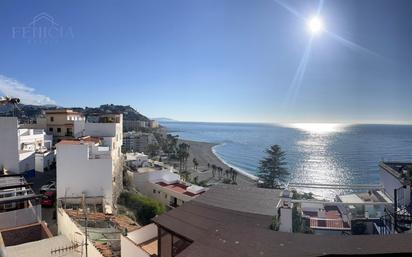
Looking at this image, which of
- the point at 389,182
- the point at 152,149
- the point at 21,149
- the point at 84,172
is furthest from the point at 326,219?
the point at 152,149

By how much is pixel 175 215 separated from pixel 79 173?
12.1 meters

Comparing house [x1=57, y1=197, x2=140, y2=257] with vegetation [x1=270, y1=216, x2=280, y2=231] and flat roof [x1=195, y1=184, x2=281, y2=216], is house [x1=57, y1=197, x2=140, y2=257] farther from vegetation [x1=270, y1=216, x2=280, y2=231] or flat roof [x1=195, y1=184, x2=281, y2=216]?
vegetation [x1=270, y1=216, x2=280, y2=231]

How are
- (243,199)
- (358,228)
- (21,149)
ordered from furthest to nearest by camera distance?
(21,149) < (358,228) < (243,199)

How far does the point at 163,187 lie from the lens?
27250 millimetres

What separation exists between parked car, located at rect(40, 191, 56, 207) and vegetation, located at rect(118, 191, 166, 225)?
5.36 m

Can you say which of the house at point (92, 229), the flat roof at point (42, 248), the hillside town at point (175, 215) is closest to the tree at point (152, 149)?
the hillside town at point (175, 215)

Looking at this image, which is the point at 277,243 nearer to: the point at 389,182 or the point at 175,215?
the point at 175,215

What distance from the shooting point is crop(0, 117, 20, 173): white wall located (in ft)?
50.9

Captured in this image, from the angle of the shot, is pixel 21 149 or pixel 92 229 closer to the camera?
pixel 92 229

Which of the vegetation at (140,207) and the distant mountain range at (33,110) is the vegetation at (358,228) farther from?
the distant mountain range at (33,110)

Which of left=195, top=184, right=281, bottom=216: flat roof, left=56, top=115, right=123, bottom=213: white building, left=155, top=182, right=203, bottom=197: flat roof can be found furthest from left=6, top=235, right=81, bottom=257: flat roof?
left=155, top=182, right=203, bottom=197: flat roof

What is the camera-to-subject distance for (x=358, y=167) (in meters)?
65.4

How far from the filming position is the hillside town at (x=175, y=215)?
3.40 metres

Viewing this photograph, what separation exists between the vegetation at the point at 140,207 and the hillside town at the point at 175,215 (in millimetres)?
67
